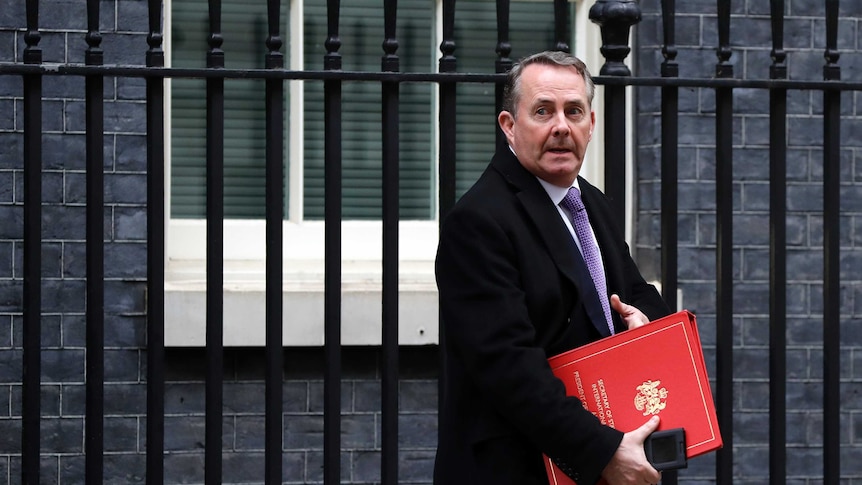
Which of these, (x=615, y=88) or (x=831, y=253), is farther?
(x=831, y=253)

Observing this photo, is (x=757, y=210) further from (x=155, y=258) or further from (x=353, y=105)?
(x=155, y=258)

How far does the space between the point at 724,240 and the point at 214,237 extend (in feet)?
4.46

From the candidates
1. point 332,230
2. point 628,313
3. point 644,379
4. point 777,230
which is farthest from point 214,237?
point 777,230

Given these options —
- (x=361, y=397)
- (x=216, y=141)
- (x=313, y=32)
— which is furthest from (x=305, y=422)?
(x=216, y=141)

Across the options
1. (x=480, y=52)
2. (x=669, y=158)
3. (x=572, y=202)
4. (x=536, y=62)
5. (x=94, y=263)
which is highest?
(x=480, y=52)

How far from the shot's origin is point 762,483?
5762mm

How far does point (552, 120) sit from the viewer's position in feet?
9.32

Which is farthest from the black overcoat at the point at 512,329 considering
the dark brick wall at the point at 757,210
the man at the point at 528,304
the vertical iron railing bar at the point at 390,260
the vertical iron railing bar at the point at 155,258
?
the dark brick wall at the point at 757,210

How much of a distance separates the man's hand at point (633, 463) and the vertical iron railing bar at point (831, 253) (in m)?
1.17

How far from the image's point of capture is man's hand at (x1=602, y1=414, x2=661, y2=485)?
8.80 ft

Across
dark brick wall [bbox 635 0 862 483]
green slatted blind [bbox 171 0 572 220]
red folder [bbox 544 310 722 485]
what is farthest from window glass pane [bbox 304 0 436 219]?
red folder [bbox 544 310 722 485]

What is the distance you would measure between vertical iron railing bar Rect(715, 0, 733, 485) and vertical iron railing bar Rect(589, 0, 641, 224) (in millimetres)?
257

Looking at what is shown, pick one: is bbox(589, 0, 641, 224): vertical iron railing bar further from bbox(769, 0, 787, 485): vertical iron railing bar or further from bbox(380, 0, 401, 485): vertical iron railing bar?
bbox(380, 0, 401, 485): vertical iron railing bar

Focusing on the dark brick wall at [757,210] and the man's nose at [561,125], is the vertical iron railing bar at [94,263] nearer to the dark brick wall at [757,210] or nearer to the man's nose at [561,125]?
the man's nose at [561,125]
